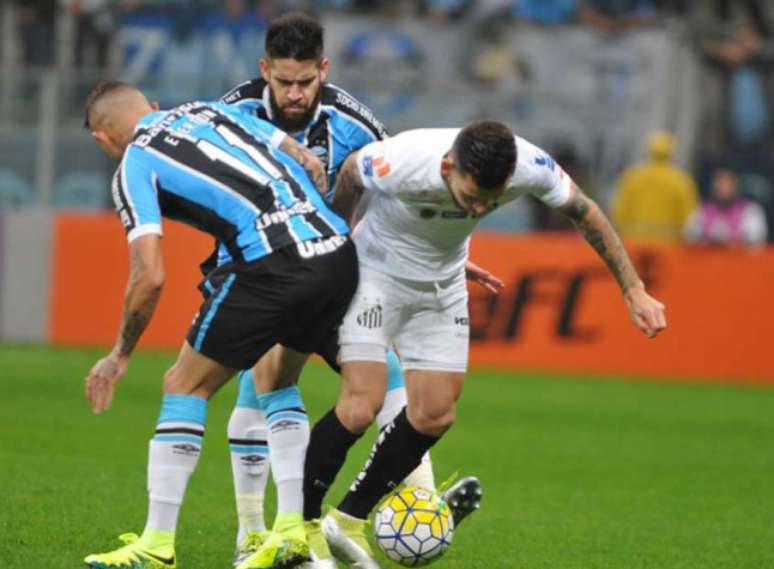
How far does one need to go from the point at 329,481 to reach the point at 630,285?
1.51 meters

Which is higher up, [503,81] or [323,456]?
[323,456]

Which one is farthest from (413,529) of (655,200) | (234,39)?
(234,39)

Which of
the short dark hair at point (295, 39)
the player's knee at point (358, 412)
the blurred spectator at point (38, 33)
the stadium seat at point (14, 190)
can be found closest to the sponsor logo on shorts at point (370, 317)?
the player's knee at point (358, 412)

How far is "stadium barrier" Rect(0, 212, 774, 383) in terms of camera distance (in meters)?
17.4

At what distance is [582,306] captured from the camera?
17.4 metres

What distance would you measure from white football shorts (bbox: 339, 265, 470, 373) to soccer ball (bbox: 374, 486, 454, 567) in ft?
1.91

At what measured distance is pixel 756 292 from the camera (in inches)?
684

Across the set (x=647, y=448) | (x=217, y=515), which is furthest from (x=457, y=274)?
(x=647, y=448)

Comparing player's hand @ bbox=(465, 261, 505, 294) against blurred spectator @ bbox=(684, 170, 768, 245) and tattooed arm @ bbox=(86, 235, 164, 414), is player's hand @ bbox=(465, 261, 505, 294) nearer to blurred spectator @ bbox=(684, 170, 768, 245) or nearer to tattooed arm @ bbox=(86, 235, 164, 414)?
tattooed arm @ bbox=(86, 235, 164, 414)

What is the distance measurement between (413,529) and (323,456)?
0.52 meters

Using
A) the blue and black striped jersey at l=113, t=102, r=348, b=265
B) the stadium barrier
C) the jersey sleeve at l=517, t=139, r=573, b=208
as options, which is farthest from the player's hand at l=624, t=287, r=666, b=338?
the stadium barrier

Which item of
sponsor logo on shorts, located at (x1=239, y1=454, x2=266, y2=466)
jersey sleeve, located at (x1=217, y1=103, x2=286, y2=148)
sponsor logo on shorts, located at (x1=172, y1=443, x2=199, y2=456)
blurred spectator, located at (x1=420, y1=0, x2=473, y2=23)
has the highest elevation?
jersey sleeve, located at (x1=217, y1=103, x2=286, y2=148)

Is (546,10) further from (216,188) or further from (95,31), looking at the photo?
(216,188)

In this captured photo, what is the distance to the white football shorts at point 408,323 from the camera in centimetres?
728
